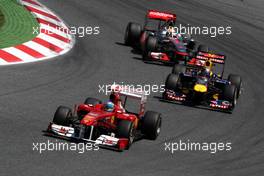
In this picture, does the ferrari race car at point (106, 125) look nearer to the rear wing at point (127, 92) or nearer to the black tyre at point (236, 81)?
the rear wing at point (127, 92)

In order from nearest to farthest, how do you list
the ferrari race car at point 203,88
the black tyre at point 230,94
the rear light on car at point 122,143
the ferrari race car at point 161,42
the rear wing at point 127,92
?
the rear light on car at point 122,143 < the rear wing at point 127,92 < the ferrari race car at point 203,88 < the black tyre at point 230,94 < the ferrari race car at point 161,42

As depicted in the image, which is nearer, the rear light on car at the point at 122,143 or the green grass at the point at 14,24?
the rear light on car at the point at 122,143

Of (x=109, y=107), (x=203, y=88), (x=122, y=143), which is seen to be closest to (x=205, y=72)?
(x=203, y=88)

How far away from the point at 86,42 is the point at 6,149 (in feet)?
45.8

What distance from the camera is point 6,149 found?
16984 millimetres

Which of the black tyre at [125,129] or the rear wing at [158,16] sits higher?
the rear wing at [158,16]

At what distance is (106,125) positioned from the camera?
18.8m

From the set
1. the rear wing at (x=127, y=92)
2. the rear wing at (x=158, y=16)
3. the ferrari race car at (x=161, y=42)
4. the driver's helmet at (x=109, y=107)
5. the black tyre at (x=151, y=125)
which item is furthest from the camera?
the rear wing at (x=158, y=16)

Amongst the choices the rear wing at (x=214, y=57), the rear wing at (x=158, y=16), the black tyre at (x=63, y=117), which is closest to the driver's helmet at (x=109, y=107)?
the black tyre at (x=63, y=117)

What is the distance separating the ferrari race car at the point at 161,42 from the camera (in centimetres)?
2908

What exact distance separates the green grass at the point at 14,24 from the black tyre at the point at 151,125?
27.1 feet

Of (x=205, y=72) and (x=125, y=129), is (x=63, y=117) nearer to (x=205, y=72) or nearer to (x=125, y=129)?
(x=125, y=129)

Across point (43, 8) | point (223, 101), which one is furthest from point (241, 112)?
point (43, 8)

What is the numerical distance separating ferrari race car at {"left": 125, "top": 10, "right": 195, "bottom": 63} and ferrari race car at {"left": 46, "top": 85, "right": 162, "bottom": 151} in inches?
370
